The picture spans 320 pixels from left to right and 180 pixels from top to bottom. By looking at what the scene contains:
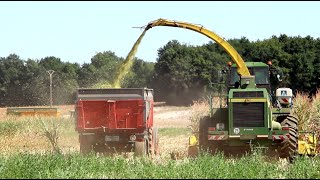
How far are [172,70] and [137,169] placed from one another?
61761 millimetres

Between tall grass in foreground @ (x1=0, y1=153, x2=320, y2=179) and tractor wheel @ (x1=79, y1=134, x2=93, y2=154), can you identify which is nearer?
tall grass in foreground @ (x1=0, y1=153, x2=320, y2=179)

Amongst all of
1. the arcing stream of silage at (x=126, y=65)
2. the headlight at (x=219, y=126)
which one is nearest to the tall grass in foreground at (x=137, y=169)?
the headlight at (x=219, y=126)

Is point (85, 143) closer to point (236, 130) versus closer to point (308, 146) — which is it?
point (236, 130)

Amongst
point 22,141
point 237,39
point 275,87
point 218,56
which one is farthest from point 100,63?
point 275,87

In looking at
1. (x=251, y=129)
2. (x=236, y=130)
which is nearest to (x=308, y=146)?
(x=251, y=129)

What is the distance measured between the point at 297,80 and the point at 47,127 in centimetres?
4322

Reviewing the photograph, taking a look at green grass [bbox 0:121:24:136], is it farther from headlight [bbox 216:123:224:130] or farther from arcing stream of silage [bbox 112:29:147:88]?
headlight [bbox 216:123:224:130]

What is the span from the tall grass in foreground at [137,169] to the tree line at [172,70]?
46.8 metres

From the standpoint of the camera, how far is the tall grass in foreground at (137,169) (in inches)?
421

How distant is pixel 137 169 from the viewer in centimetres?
1120

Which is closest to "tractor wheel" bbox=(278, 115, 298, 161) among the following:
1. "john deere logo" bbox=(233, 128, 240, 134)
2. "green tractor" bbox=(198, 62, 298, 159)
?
"green tractor" bbox=(198, 62, 298, 159)

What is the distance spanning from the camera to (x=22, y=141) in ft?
79.0

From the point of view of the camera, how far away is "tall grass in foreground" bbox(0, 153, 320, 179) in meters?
10.7

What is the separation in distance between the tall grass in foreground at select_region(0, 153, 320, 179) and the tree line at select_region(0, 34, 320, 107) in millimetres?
46841
